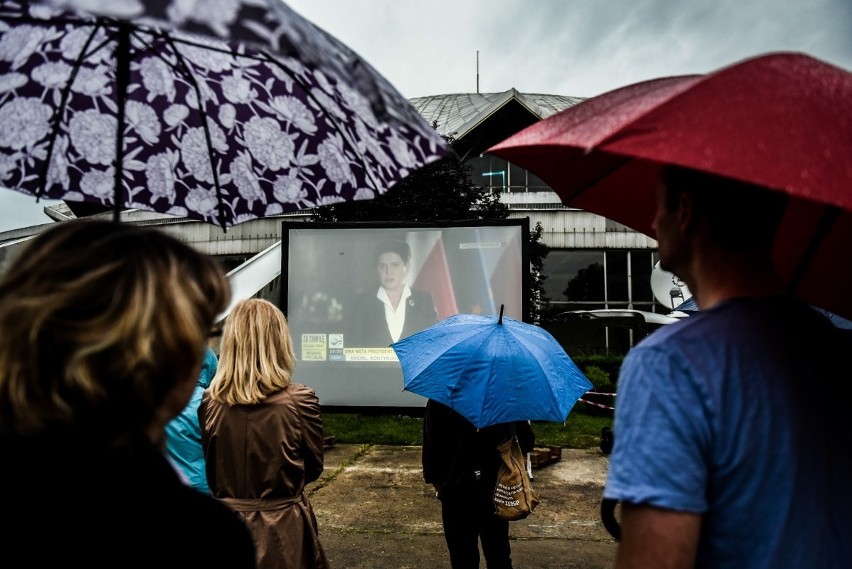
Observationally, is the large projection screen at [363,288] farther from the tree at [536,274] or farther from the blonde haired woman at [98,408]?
the blonde haired woman at [98,408]

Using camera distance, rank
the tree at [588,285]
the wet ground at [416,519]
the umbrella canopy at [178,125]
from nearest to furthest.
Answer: the umbrella canopy at [178,125] → the wet ground at [416,519] → the tree at [588,285]

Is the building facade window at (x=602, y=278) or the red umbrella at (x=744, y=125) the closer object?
the red umbrella at (x=744, y=125)

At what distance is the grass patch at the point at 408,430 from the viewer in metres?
10.5

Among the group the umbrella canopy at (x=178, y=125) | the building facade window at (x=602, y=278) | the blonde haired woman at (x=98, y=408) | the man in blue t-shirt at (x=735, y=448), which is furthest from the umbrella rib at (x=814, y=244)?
the building facade window at (x=602, y=278)

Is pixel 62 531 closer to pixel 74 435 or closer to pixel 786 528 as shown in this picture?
pixel 74 435

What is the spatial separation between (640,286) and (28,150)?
1865 centimetres

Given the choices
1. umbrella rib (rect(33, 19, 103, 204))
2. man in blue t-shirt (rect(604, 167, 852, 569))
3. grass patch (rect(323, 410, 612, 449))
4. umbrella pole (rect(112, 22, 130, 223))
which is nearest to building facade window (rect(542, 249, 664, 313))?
grass patch (rect(323, 410, 612, 449))

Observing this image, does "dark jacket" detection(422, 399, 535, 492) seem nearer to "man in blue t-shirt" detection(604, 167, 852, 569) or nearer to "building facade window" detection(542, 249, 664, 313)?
"man in blue t-shirt" detection(604, 167, 852, 569)

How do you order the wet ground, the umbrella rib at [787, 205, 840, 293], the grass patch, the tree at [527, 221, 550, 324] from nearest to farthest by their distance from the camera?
the umbrella rib at [787, 205, 840, 293]
the wet ground
the grass patch
the tree at [527, 221, 550, 324]

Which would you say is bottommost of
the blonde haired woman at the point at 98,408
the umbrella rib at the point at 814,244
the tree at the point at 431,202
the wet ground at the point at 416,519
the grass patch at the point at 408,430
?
the grass patch at the point at 408,430

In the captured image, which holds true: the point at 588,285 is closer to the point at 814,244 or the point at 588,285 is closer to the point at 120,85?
the point at 814,244

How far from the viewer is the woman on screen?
9125 mm

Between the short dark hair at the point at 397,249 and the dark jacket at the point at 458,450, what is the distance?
529cm

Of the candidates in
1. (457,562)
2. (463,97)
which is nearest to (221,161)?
(457,562)
